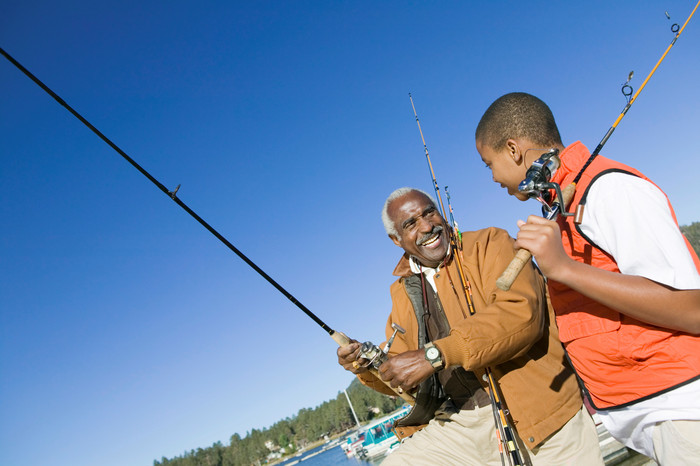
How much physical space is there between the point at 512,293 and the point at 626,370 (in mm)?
1068

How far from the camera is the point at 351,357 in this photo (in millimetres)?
4234

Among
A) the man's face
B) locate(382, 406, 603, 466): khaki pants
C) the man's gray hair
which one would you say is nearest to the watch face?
locate(382, 406, 603, 466): khaki pants

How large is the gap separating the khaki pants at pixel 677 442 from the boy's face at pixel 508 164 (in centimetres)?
144

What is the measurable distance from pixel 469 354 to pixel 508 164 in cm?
132

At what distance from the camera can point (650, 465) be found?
473 cm

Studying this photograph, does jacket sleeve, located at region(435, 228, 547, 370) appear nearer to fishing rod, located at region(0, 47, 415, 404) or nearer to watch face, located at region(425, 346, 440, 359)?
watch face, located at region(425, 346, 440, 359)

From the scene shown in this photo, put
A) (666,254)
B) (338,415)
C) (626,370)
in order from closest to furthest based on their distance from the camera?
(666,254) → (626,370) → (338,415)

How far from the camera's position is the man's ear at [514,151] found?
3.19 metres

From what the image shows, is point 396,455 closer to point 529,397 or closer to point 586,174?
point 529,397

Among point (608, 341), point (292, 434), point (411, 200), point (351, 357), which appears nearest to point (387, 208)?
point (411, 200)

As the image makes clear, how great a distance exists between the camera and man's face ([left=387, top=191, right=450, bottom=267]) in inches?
180

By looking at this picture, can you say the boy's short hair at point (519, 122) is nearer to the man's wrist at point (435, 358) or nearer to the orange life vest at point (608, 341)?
the orange life vest at point (608, 341)

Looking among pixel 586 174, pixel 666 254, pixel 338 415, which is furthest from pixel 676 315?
pixel 338 415

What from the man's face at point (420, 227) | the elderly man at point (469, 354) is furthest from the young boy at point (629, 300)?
the man's face at point (420, 227)
